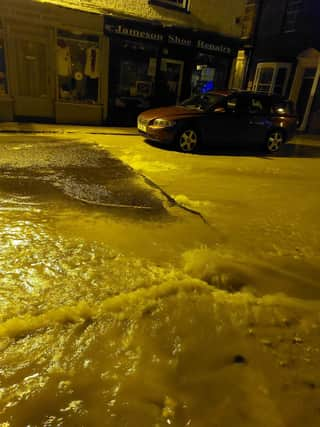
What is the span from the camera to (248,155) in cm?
983

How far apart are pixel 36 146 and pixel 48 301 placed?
611cm

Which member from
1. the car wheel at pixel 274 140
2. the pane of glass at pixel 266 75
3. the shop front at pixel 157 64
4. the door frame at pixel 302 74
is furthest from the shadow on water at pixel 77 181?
the pane of glass at pixel 266 75

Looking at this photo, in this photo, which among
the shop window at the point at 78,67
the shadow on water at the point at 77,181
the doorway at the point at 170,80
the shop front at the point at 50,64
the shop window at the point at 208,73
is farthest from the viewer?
the shop window at the point at 208,73

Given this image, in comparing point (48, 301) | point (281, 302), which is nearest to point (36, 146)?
point (48, 301)

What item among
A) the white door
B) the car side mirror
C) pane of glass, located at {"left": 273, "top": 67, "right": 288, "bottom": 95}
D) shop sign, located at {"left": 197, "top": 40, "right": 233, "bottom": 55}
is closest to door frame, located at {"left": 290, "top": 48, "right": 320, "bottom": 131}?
pane of glass, located at {"left": 273, "top": 67, "right": 288, "bottom": 95}

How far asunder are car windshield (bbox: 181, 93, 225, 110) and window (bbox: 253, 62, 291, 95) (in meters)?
8.98

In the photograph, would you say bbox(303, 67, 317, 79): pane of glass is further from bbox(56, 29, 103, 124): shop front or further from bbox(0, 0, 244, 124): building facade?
bbox(56, 29, 103, 124): shop front

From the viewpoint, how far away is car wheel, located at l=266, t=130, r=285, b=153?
→ 10.5 meters

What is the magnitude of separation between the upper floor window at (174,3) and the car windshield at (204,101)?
5.48 metres

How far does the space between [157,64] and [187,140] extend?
5612 millimetres

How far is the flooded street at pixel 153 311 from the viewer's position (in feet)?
6.70

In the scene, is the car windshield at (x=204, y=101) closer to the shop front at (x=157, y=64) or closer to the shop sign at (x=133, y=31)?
the shop front at (x=157, y=64)

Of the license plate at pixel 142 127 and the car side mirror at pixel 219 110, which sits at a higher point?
the car side mirror at pixel 219 110

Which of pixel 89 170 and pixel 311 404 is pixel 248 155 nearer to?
pixel 89 170
